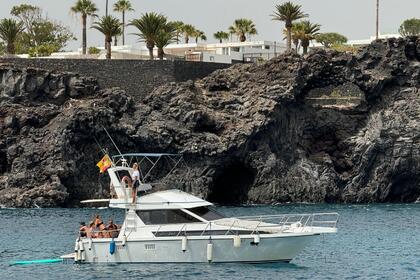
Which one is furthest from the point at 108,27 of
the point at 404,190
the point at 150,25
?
the point at 404,190

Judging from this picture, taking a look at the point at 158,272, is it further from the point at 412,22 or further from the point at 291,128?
the point at 412,22

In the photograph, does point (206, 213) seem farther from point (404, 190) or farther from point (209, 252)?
point (404, 190)

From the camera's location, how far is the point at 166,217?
3844 centimetres

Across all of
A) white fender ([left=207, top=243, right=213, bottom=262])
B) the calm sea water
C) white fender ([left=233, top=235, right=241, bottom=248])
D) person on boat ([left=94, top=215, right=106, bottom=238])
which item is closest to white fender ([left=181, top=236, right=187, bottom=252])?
the calm sea water

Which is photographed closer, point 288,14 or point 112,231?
point 112,231

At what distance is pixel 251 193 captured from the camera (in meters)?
72.7

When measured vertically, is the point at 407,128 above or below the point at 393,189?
above

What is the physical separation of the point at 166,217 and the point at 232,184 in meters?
38.7

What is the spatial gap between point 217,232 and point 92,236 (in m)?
5.52

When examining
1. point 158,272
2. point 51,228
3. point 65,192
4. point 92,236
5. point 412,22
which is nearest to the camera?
point 158,272

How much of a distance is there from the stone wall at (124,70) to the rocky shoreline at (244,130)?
127cm

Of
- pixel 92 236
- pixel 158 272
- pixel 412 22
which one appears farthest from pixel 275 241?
pixel 412 22

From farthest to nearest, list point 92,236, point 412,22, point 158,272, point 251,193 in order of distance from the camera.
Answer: point 412,22 → point 251,193 → point 92,236 → point 158,272

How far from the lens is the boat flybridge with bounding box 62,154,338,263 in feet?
123
